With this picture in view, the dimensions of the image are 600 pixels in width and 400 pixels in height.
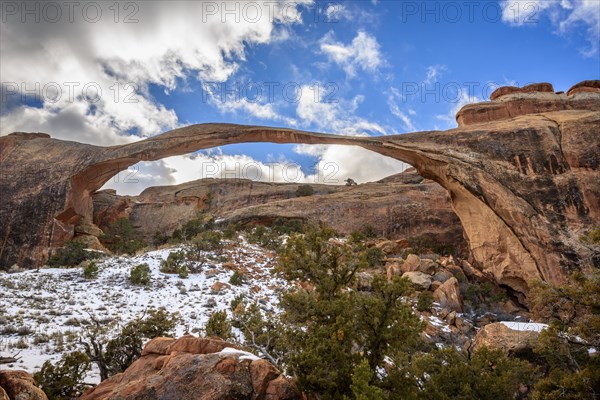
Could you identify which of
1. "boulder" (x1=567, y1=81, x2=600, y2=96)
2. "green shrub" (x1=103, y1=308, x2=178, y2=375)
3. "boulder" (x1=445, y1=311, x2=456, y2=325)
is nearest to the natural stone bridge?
"boulder" (x1=445, y1=311, x2=456, y2=325)

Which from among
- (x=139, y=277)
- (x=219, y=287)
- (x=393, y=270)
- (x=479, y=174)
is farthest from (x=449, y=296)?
(x=139, y=277)

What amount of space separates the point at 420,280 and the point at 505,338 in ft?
15.9

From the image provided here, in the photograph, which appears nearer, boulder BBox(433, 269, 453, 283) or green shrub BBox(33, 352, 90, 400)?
green shrub BBox(33, 352, 90, 400)

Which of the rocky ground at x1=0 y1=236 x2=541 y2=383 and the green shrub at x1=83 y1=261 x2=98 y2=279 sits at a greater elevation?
the green shrub at x1=83 y1=261 x2=98 y2=279

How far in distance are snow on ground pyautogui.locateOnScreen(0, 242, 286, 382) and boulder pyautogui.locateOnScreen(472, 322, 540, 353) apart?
6095 millimetres

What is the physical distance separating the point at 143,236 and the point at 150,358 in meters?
28.8

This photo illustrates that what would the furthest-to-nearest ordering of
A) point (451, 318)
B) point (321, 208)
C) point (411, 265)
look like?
point (321, 208) → point (411, 265) → point (451, 318)

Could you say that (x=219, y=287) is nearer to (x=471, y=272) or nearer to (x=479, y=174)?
(x=479, y=174)

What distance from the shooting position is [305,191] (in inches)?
1318

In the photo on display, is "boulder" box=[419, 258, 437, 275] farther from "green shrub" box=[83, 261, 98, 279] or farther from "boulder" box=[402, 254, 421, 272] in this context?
"green shrub" box=[83, 261, 98, 279]

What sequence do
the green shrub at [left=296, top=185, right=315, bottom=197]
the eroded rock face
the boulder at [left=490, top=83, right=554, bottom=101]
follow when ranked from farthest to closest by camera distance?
the green shrub at [left=296, top=185, right=315, bottom=197] → the boulder at [left=490, top=83, right=554, bottom=101] → the eroded rock face

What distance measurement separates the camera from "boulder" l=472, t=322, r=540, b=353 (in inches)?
329

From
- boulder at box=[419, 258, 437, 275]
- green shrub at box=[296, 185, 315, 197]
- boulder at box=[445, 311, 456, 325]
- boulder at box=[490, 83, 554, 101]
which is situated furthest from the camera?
green shrub at box=[296, 185, 315, 197]

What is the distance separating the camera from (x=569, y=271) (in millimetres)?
12008
